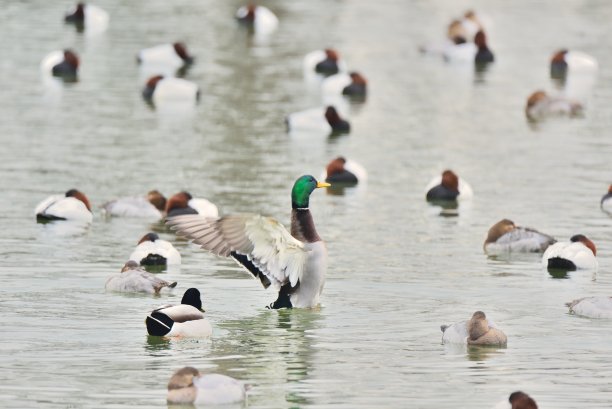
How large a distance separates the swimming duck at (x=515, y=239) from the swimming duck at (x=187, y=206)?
14.4 ft

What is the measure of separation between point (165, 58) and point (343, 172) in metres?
17.0

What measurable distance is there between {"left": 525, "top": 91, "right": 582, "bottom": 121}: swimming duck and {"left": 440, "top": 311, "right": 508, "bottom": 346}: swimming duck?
2104 centimetres

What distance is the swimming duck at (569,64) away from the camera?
152 ft

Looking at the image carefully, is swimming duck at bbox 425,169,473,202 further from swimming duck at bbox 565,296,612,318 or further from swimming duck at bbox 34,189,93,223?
swimming duck at bbox 565,296,612,318

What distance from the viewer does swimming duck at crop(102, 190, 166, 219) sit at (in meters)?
26.2

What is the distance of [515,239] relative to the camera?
78.0 feet

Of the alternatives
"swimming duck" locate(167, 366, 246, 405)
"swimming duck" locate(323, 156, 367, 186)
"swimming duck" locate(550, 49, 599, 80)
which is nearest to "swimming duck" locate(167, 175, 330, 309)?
"swimming duck" locate(167, 366, 246, 405)

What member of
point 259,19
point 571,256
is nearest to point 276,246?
point 571,256

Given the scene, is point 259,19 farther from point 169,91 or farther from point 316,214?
point 316,214

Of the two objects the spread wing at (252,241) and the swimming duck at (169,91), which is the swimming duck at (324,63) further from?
the spread wing at (252,241)

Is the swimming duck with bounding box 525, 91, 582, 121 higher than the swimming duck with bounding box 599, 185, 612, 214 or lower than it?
higher

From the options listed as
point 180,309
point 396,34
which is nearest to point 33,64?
point 396,34

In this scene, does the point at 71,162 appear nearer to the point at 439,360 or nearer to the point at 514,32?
the point at 439,360

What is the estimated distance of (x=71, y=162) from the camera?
3125 centimetres
